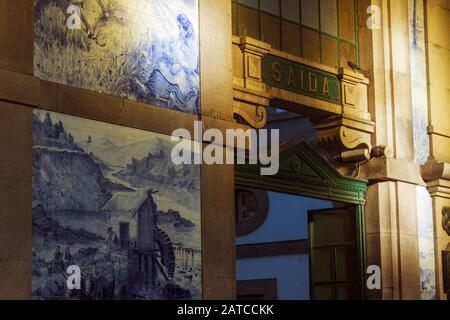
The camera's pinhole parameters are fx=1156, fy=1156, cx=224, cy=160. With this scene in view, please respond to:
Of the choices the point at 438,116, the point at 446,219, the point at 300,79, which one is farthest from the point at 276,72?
the point at 446,219

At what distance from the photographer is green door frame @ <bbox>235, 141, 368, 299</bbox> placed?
69.4ft

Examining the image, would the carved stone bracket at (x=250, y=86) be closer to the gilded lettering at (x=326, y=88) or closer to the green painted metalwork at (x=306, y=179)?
the green painted metalwork at (x=306, y=179)

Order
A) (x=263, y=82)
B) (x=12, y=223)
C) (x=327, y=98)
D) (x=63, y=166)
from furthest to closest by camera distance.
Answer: (x=327, y=98) < (x=263, y=82) < (x=63, y=166) < (x=12, y=223)

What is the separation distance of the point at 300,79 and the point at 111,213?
6402 mm

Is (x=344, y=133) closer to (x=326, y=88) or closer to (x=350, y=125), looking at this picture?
(x=350, y=125)

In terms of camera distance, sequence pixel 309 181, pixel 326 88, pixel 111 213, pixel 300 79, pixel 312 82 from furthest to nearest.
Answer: pixel 326 88
pixel 312 82
pixel 309 181
pixel 300 79
pixel 111 213

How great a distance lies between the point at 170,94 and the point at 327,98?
17.4ft

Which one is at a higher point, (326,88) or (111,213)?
(326,88)

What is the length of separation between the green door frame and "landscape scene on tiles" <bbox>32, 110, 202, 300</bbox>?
252cm

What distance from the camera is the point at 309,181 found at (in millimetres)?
22500

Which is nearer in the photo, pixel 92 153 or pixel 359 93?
pixel 92 153

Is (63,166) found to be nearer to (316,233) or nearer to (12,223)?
(12,223)
